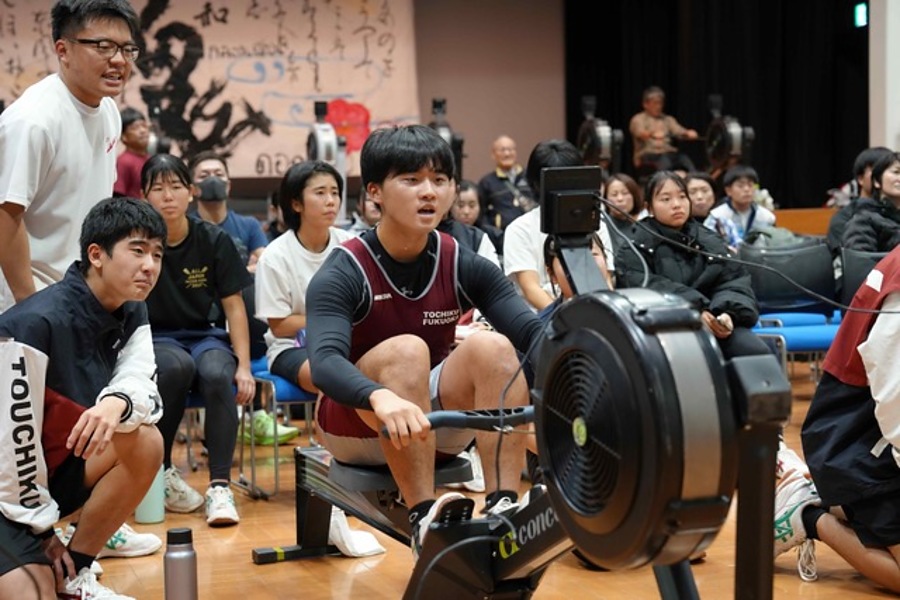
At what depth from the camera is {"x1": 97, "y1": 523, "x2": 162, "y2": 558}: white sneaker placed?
359 centimetres

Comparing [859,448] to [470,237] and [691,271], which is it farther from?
[470,237]

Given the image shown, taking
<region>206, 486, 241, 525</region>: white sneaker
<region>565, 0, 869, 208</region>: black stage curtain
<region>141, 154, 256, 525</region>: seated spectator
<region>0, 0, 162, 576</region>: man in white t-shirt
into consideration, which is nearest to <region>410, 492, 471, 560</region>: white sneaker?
<region>0, 0, 162, 576</region>: man in white t-shirt

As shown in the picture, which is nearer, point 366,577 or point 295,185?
point 366,577

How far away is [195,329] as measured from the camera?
14.7 ft

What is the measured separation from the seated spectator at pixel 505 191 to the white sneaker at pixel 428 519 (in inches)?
238

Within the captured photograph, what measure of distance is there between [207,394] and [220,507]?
434 millimetres

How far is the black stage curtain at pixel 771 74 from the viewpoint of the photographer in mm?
10797

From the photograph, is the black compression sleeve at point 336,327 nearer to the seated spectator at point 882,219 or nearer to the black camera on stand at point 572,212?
the black camera on stand at point 572,212

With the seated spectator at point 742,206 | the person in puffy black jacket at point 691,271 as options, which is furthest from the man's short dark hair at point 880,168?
the person in puffy black jacket at point 691,271

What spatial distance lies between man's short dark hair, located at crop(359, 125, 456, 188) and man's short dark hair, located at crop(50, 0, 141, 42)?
82cm

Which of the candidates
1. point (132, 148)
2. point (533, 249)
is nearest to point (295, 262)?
point (533, 249)

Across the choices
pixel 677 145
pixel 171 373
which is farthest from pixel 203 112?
pixel 171 373

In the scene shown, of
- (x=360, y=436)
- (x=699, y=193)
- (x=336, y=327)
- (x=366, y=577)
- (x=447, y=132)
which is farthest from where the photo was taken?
(x=447, y=132)

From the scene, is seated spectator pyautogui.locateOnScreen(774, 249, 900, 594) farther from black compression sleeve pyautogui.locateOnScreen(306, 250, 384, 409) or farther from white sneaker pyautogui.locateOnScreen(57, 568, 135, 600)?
white sneaker pyautogui.locateOnScreen(57, 568, 135, 600)
